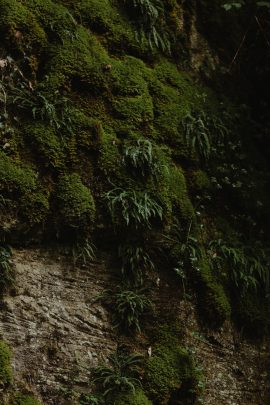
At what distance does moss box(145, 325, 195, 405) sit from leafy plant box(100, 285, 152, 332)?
0.30 m

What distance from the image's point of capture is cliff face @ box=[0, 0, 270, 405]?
5.31 metres

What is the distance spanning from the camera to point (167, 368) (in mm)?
5605

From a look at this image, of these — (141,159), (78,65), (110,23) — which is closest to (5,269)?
(141,159)

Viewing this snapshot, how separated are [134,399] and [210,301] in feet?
4.86

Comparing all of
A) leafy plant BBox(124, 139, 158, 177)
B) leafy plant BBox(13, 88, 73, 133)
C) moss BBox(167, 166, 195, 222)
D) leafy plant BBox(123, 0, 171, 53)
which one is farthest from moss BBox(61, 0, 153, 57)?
moss BBox(167, 166, 195, 222)

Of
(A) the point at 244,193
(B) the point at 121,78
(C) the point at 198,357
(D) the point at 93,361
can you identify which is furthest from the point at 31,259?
(A) the point at 244,193

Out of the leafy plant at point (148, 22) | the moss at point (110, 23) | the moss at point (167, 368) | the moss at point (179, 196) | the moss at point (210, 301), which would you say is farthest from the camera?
the leafy plant at point (148, 22)

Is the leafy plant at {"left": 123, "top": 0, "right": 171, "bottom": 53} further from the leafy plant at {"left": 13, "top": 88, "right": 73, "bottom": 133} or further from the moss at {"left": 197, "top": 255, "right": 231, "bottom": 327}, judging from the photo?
the moss at {"left": 197, "top": 255, "right": 231, "bottom": 327}

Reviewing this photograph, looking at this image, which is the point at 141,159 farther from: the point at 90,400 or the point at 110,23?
the point at 90,400

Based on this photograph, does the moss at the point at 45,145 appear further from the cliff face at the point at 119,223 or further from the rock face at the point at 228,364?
the rock face at the point at 228,364

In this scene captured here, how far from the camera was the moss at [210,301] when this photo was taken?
6195 millimetres

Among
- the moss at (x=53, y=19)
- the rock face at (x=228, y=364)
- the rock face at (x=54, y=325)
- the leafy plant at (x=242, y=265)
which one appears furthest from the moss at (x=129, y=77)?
the rock face at (x=228, y=364)

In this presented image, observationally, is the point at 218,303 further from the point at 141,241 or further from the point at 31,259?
the point at 31,259

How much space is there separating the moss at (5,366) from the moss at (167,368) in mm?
1408
